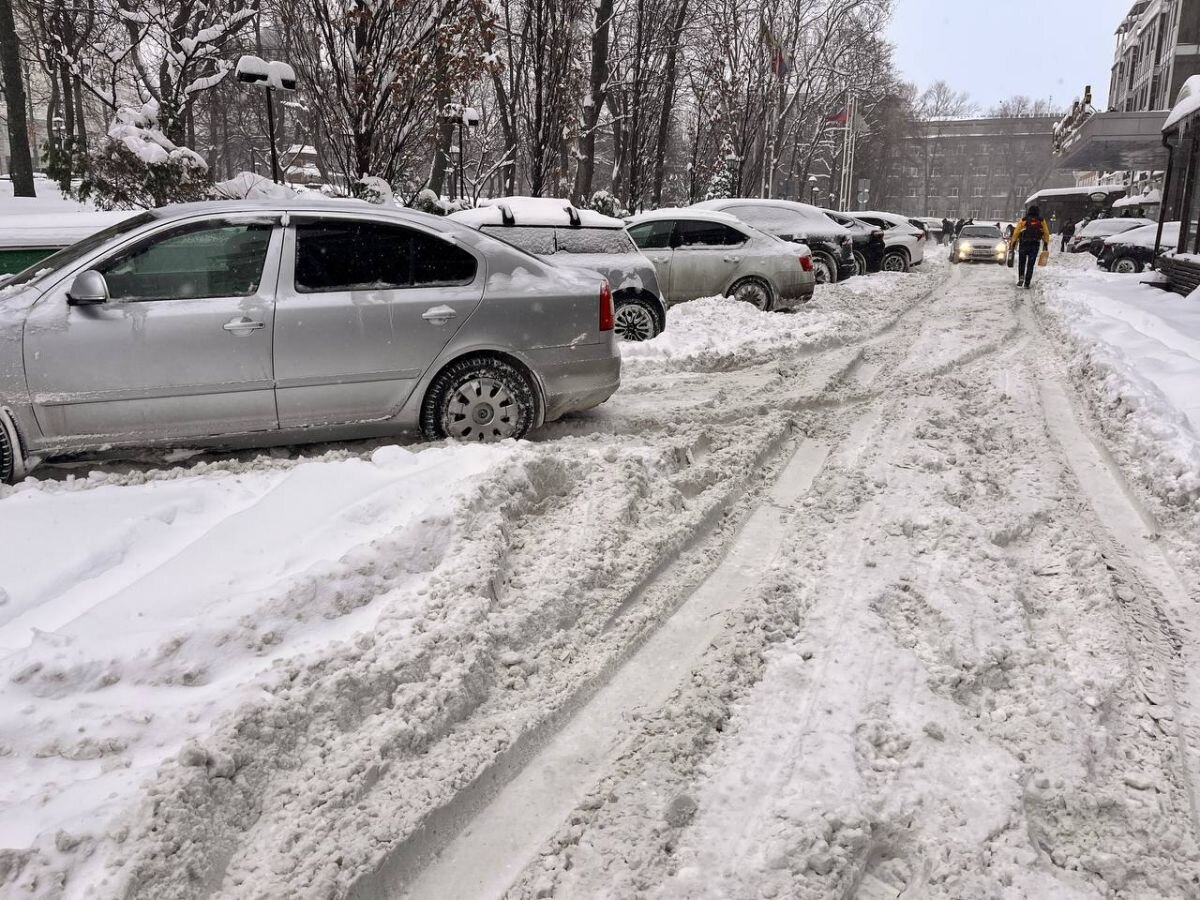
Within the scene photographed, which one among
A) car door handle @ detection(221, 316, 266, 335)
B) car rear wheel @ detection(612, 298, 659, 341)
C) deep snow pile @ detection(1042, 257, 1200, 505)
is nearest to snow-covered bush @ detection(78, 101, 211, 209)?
car rear wheel @ detection(612, 298, 659, 341)

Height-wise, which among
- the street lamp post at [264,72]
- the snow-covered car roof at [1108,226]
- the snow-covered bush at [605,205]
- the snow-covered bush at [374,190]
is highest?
the street lamp post at [264,72]

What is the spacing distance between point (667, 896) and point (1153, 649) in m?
2.43

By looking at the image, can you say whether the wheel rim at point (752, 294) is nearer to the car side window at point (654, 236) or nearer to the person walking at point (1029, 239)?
the car side window at point (654, 236)

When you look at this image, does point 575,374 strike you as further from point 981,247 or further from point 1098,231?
point 1098,231

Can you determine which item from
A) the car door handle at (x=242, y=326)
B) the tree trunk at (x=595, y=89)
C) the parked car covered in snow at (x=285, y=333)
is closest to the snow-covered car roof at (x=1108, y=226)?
the tree trunk at (x=595, y=89)

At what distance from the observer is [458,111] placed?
15.1 meters

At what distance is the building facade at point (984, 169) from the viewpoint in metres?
105

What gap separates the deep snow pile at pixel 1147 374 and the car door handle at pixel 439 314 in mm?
4584

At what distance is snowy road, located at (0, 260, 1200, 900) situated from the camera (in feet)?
7.56

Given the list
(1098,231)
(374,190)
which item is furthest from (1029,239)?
(1098,231)

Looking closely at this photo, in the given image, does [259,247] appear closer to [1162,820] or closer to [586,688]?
[586,688]

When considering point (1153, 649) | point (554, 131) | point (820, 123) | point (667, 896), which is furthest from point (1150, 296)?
point (820, 123)

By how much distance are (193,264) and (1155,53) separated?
75.0 m

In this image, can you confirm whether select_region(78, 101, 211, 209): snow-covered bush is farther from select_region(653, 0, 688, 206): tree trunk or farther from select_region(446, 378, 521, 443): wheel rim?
select_region(653, 0, 688, 206): tree trunk
